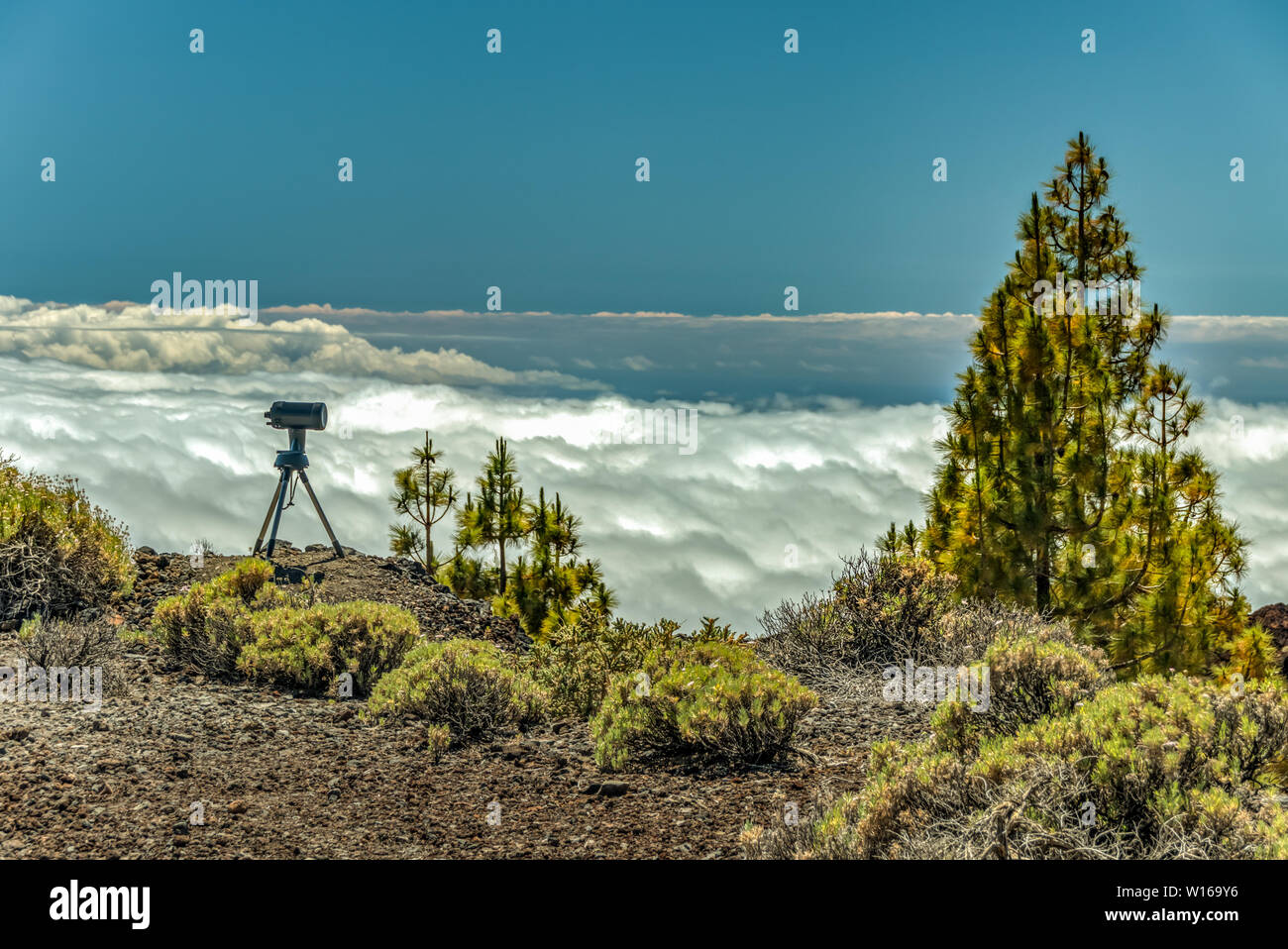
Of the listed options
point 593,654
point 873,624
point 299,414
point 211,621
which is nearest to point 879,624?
point 873,624

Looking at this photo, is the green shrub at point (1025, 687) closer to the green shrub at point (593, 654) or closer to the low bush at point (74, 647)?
the green shrub at point (593, 654)


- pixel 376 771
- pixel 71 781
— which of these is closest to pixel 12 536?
pixel 71 781

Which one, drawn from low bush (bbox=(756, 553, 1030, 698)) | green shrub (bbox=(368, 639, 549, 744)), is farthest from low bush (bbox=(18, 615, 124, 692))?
low bush (bbox=(756, 553, 1030, 698))

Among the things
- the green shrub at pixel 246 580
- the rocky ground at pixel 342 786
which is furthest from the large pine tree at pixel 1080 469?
the green shrub at pixel 246 580

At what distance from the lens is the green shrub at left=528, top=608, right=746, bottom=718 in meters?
7.17

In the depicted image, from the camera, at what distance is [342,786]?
556cm

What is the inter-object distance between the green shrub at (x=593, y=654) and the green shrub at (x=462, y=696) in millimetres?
310

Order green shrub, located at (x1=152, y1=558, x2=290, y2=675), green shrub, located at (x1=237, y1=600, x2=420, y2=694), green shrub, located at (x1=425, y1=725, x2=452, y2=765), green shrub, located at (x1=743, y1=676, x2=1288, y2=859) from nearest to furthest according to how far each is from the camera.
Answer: green shrub, located at (x1=743, y1=676, x2=1288, y2=859)
green shrub, located at (x1=425, y1=725, x2=452, y2=765)
green shrub, located at (x1=237, y1=600, x2=420, y2=694)
green shrub, located at (x1=152, y1=558, x2=290, y2=675)

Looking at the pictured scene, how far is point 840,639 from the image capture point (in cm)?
841

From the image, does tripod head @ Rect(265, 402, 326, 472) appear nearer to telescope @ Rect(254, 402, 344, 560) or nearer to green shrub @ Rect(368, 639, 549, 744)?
telescope @ Rect(254, 402, 344, 560)

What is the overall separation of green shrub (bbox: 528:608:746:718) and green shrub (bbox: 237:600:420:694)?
1244 millimetres

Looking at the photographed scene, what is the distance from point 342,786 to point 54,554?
244 inches
